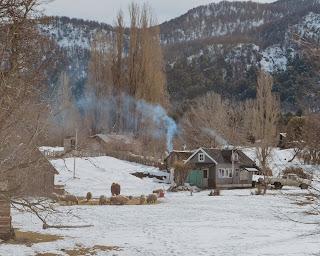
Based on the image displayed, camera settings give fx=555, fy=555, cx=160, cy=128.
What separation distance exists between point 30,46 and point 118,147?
49.7 metres

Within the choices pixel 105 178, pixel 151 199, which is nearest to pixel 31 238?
pixel 151 199

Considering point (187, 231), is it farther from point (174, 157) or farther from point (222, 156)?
point (174, 157)

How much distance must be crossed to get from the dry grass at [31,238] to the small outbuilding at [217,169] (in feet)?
93.0

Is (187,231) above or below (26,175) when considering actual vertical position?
below

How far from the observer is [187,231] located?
72.4 ft

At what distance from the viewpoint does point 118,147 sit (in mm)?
58719

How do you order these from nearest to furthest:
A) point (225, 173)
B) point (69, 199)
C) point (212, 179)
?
point (69, 199) < point (212, 179) < point (225, 173)

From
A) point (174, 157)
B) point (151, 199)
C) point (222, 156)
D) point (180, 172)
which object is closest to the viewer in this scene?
point (151, 199)

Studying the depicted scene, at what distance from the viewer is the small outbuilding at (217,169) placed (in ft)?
159

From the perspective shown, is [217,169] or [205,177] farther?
[205,177]

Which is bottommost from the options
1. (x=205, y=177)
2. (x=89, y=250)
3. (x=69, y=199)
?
(x=89, y=250)

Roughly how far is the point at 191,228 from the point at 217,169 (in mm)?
25869

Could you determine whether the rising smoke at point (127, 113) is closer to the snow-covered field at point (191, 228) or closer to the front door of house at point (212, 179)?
the front door of house at point (212, 179)

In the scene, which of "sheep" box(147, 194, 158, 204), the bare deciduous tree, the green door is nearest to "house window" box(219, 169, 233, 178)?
the green door
